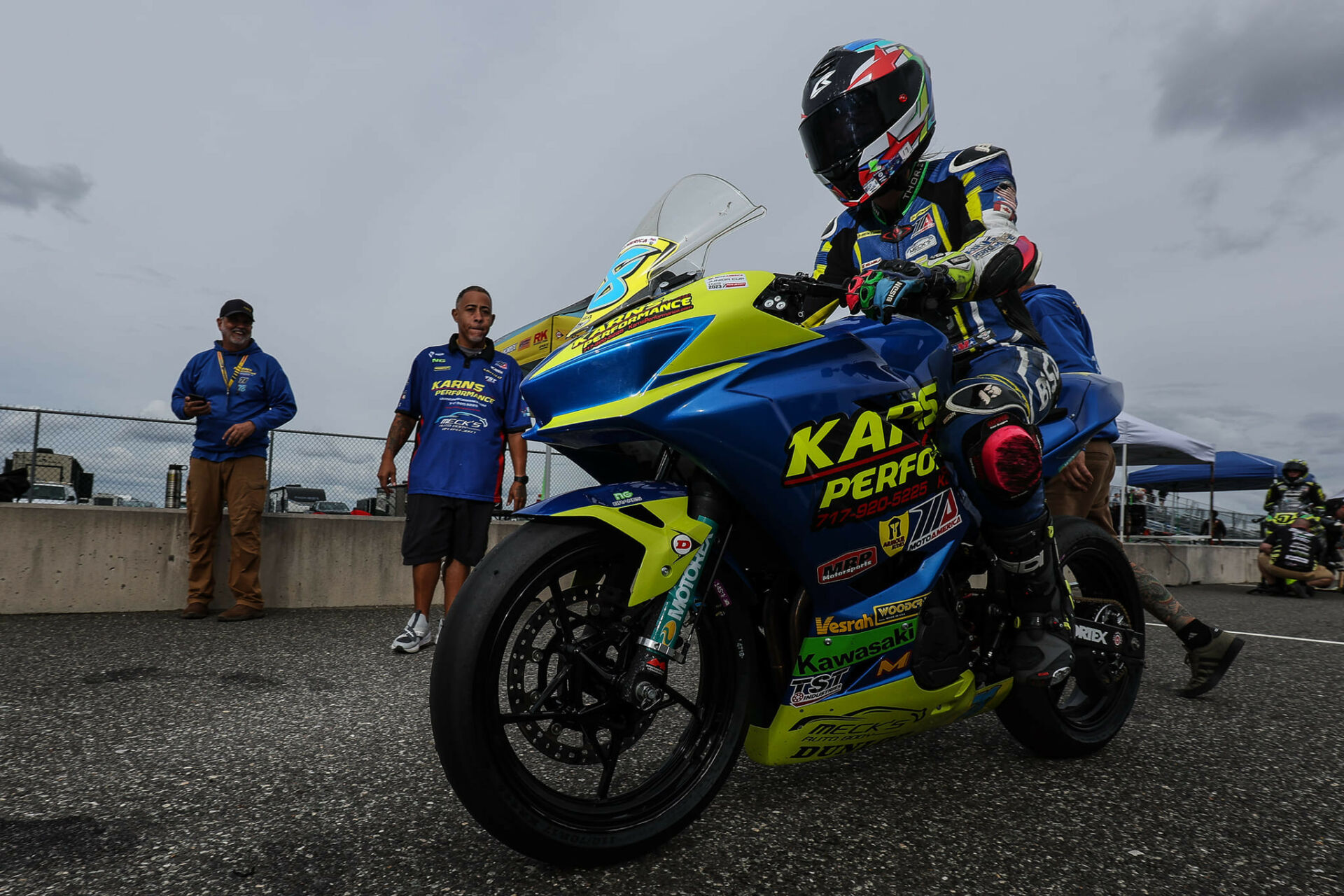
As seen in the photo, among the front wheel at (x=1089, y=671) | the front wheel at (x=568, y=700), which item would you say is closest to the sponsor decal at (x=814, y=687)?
the front wheel at (x=568, y=700)

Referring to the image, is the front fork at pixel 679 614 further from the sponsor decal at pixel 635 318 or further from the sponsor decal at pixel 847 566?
the sponsor decal at pixel 635 318

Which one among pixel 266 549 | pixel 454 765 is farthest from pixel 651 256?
pixel 266 549

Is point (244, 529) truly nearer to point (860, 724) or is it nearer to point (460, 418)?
point (460, 418)

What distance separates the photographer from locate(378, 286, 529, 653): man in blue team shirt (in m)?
4.28

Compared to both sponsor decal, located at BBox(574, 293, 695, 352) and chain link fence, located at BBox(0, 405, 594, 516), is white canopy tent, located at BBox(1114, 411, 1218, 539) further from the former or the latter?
sponsor decal, located at BBox(574, 293, 695, 352)


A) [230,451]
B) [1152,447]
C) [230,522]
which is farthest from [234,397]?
[1152,447]

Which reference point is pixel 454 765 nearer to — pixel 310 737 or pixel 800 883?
pixel 800 883

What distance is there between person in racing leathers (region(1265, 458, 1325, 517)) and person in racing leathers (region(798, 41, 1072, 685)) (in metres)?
11.4

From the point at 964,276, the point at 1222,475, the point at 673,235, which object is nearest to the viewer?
the point at 964,276

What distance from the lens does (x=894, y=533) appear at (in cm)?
184

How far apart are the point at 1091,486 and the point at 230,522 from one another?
523 cm

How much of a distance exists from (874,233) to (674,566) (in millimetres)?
1412

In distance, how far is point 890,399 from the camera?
1.87 meters

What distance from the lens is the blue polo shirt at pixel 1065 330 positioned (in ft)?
10.8
